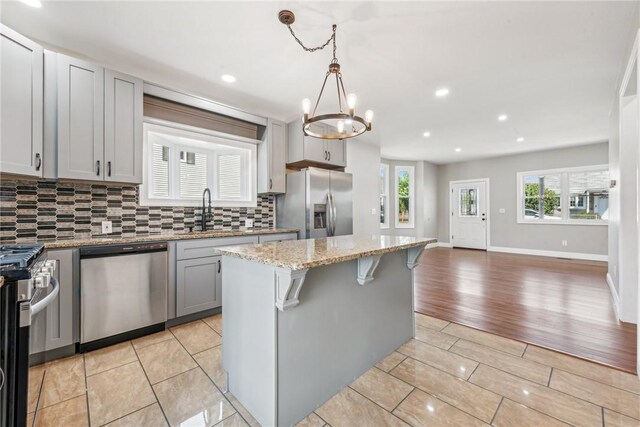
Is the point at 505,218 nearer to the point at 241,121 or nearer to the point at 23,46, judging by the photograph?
the point at 241,121

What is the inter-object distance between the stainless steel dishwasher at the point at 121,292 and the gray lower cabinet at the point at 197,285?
0.15 meters

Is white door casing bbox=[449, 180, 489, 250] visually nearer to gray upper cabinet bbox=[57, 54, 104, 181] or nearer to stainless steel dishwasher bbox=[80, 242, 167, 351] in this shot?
stainless steel dishwasher bbox=[80, 242, 167, 351]

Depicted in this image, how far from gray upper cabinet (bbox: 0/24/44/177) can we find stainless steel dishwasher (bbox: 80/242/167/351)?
2.57 ft

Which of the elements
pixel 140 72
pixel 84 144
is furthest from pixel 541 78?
pixel 84 144

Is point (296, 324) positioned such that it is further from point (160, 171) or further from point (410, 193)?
point (410, 193)

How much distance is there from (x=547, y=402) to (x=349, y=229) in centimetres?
303

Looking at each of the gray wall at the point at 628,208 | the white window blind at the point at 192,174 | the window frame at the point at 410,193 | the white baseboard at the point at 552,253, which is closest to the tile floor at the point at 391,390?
the gray wall at the point at 628,208

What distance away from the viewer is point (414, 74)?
2955mm

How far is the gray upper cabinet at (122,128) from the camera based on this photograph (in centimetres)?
256

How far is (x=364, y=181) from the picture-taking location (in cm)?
564

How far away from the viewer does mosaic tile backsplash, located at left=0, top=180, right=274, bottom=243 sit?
2.36 m

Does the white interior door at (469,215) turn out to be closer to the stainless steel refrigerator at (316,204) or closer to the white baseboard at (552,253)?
the white baseboard at (552,253)

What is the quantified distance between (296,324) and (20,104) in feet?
8.38

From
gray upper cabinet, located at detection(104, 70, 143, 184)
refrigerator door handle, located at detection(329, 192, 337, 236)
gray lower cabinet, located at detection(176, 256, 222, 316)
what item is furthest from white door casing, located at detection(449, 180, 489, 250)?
gray upper cabinet, located at detection(104, 70, 143, 184)
